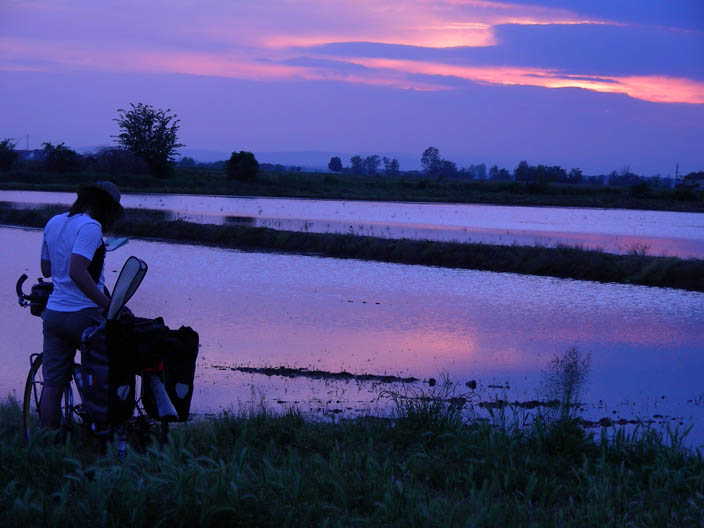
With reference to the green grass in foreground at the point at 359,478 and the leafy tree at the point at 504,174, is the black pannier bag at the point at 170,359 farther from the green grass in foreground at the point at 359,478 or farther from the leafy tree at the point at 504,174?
the leafy tree at the point at 504,174

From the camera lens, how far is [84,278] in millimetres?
3957

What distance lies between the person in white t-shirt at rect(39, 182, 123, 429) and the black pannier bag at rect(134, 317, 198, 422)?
10.9 inches

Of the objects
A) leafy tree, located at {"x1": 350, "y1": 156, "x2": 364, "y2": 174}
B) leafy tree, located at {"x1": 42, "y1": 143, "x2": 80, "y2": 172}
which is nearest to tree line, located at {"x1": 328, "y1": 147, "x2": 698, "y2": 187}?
leafy tree, located at {"x1": 350, "y1": 156, "x2": 364, "y2": 174}

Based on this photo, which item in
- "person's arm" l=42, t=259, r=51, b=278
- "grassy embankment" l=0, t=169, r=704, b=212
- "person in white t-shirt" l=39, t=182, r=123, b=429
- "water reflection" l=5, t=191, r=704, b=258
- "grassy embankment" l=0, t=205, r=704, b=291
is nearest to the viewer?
"person in white t-shirt" l=39, t=182, r=123, b=429

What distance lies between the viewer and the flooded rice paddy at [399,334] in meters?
6.78

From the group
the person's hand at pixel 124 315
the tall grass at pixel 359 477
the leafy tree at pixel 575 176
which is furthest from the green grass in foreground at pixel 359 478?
the leafy tree at pixel 575 176

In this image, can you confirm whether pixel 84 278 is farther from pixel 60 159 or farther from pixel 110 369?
pixel 60 159

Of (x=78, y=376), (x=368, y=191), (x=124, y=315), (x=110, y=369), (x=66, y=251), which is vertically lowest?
(x=78, y=376)

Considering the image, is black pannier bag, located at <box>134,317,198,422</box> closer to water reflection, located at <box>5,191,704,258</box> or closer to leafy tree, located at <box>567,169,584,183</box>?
water reflection, located at <box>5,191,704,258</box>

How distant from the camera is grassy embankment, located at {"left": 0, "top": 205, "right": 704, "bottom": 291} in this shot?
15117mm

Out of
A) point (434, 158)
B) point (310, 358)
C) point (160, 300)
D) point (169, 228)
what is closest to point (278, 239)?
point (169, 228)

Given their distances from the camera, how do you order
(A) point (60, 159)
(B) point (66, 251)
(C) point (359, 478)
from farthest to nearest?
1. (A) point (60, 159)
2. (B) point (66, 251)
3. (C) point (359, 478)

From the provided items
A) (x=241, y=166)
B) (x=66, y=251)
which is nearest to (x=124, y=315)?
(x=66, y=251)

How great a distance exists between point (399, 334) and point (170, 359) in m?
5.68
